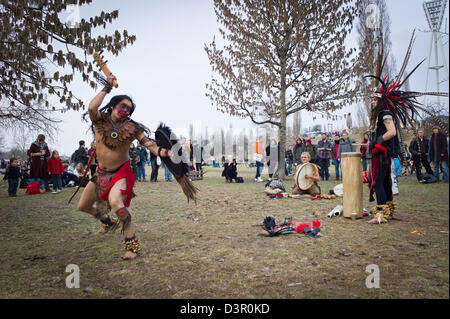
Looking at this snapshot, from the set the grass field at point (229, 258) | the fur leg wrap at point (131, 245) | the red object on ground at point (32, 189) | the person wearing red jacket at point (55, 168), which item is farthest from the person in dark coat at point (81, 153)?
the fur leg wrap at point (131, 245)

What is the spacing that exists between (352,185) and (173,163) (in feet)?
11.9

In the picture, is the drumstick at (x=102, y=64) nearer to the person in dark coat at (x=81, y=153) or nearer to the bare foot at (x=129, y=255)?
the bare foot at (x=129, y=255)

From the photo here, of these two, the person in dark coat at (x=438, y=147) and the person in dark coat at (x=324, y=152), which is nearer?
the person in dark coat at (x=438, y=147)

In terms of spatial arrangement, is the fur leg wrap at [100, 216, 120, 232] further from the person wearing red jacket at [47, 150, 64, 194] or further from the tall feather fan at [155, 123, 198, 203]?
the person wearing red jacket at [47, 150, 64, 194]

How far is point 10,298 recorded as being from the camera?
2678mm

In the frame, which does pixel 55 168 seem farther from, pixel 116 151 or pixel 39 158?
pixel 116 151

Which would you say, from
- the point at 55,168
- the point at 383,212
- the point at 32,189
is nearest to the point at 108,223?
the point at 383,212

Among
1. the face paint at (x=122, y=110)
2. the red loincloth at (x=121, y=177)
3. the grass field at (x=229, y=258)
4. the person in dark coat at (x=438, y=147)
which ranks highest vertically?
the face paint at (x=122, y=110)

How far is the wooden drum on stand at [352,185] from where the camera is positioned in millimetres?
5887

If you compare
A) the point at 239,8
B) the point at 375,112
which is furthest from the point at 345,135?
the point at 239,8

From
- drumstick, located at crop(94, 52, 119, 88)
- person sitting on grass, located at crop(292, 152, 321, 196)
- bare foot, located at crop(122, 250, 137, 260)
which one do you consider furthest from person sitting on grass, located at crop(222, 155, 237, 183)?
bare foot, located at crop(122, 250, 137, 260)

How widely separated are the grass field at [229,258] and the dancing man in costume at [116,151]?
0.63m

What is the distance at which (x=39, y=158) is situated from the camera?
11.6 metres
